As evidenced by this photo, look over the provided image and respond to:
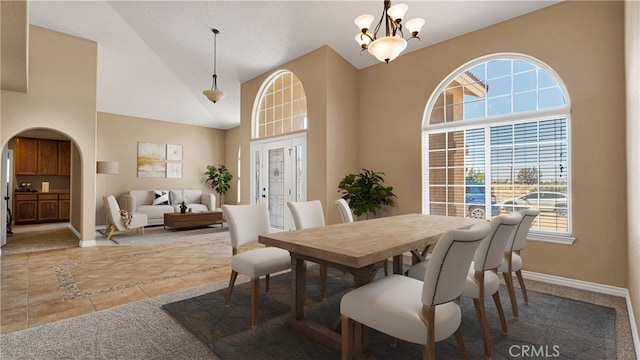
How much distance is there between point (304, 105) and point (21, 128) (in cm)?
460

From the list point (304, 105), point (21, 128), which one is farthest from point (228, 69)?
point (21, 128)

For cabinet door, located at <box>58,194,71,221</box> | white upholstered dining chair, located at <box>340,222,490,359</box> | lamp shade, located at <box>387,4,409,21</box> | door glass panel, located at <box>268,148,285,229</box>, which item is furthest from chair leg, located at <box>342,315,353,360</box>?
cabinet door, located at <box>58,194,71,221</box>

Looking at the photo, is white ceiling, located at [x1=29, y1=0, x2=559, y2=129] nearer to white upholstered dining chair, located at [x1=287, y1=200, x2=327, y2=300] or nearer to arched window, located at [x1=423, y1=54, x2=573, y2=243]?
arched window, located at [x1=423, y1=54, x2=573, y2=243]

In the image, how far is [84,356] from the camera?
6.24ft

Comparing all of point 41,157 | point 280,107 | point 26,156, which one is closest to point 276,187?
point 280,107

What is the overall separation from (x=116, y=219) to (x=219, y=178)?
3.48 m

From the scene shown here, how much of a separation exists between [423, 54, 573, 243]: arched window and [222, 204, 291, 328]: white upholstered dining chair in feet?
9.12

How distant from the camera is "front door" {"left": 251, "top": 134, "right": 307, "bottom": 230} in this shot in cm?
551

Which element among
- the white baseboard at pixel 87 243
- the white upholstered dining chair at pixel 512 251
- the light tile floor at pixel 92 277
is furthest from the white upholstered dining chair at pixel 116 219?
the white upholstered dining chair at pixel 512 251

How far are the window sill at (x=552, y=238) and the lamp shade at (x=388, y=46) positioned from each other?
9.20ft

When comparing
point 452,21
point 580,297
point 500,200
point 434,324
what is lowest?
point 580,297

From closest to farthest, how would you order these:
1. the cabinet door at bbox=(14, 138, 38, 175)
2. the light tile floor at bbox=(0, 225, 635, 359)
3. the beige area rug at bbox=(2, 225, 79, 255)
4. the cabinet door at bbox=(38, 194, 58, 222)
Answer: the light tile floor at bbox=(0, 225, 635, 359), the beige area rug at bbox=(2, 225, 79, 255), the cabinet door at bbox=(14, 138, 38, 175), the cabinet door at bbox=(38, 194, 58, 222)

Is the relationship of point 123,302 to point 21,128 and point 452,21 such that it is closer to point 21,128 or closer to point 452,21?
point 21,128

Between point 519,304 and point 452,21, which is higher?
point 452,21
